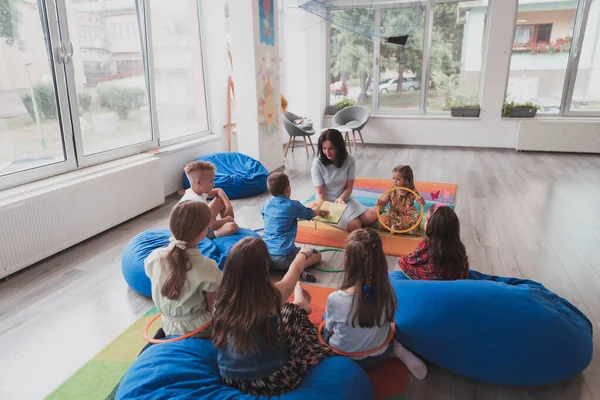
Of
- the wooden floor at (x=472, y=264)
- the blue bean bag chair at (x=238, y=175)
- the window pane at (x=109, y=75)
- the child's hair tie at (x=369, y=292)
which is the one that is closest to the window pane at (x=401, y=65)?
the wooden floor at (x=472, y=264)

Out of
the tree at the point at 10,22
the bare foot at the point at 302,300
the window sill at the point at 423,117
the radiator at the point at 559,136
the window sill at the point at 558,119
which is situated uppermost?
the tree at the point at 10,22

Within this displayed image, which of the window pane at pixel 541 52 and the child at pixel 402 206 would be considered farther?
the window pane at pixel 541 52

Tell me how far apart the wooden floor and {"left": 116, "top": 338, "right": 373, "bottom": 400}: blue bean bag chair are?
421 mm

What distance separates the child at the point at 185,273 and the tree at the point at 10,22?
8.36ft

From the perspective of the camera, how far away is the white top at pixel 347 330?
1820mm

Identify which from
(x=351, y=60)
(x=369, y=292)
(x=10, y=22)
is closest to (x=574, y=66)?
(x=351, y=60)

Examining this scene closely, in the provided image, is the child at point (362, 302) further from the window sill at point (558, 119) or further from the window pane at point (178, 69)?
the window sill at point (558, 119)

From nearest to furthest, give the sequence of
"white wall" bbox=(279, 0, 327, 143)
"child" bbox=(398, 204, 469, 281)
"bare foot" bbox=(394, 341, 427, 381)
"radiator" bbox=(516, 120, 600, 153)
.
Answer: "bare foot" bbox=(394, 341, 427, 381) → "child" bbox=(398, 204, 469, 281) → "radiator" bbox=(516, 120, 600, 153) → "white wall" bbox=(279, 0, 327, 143)

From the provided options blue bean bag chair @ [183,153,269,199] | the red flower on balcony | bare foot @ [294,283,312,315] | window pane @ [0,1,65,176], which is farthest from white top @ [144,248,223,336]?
the red flower on balcony

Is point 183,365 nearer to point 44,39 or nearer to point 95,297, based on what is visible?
point 95,297

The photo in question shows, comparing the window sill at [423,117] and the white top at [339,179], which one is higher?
the window sill at [423,117]

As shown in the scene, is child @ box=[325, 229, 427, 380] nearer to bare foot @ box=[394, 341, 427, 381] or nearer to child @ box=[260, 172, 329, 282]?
bare foot @ box=[394, 341, 427, 381]

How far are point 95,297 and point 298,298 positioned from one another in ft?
4.62

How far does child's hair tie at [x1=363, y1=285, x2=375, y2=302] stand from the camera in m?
1.75
